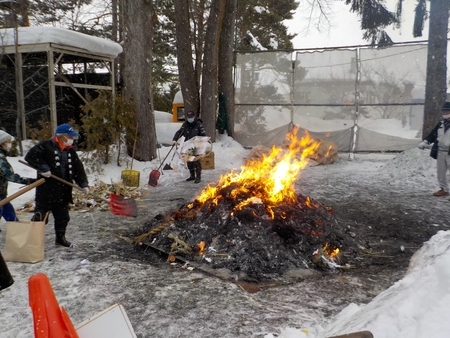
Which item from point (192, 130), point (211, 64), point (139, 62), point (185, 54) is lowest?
point (192, 130)

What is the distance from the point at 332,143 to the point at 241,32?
1346 centimetres

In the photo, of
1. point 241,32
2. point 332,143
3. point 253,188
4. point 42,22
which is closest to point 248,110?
point 332,143

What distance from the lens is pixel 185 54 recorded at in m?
14.1

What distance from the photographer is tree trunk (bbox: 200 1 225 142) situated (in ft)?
44.8

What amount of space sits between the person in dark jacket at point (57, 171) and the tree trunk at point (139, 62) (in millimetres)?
6555

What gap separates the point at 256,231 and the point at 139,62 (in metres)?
8.48

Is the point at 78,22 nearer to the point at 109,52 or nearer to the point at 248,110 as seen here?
the point at 109,52

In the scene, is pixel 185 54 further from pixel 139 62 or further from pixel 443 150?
pixel 443 150

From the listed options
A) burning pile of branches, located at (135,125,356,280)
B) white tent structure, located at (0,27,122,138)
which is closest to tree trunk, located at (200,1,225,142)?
white tent structure, located at (0,27,122,138)

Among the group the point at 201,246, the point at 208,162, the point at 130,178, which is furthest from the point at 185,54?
the point at 201,246

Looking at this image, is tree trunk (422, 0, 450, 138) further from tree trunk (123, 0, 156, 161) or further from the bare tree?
tree trunk (123, 0, 156, 161)

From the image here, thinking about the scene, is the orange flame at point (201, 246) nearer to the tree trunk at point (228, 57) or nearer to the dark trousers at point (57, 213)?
the dark trousers at point (57, 213)

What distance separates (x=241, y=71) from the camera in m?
15.1

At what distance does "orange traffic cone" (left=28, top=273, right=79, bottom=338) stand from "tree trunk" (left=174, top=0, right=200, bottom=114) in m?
12.8
